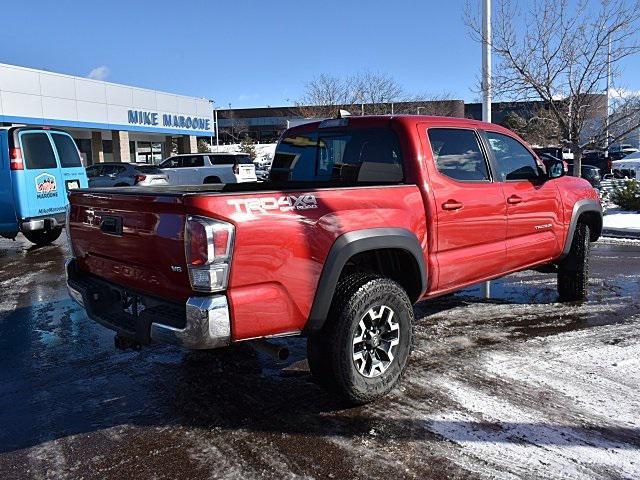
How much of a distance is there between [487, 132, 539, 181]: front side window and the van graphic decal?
768cm

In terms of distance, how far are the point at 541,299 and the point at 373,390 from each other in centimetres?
351

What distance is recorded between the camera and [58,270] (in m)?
8.75

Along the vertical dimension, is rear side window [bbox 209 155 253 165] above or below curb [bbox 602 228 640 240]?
above

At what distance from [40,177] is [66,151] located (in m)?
0.99

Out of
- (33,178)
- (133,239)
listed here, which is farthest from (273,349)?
(33,178)

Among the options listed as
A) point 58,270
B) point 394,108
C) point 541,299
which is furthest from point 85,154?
point 541,299

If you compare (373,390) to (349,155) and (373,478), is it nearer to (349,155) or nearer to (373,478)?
(373,478)

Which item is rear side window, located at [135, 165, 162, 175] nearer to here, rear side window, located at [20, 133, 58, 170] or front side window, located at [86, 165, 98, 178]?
front side window, located at [86, 165, 98, 178]

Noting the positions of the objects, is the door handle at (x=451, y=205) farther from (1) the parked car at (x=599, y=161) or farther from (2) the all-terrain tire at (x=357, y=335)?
(1) the parked car at (x=599, y=161)

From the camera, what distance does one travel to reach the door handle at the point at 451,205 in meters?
4.34

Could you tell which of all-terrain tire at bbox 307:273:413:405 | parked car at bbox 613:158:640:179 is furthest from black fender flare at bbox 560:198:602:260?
parked car at bbox 613:158:640:179

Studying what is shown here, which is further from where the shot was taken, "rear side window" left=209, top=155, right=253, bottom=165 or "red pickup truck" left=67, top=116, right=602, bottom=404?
"rear side window" left=209, top=155, right=253, bottom=165

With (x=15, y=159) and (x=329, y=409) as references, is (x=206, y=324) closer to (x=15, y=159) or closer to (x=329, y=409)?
(x=329, y=409)

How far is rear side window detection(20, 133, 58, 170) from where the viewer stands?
31.2ft
